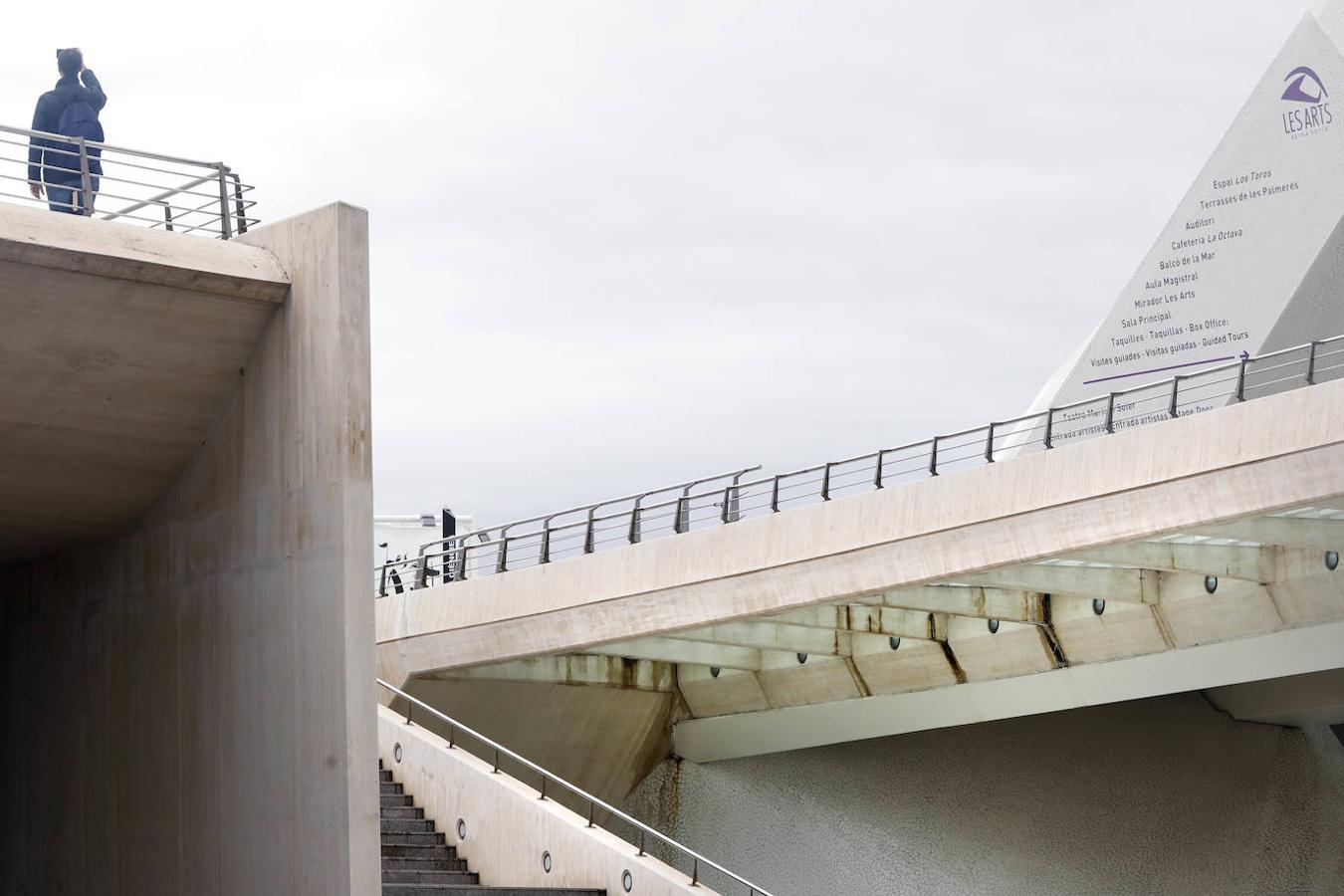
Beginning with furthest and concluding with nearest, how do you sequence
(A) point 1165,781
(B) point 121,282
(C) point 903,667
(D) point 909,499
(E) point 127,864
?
Answer: (A) point 1165,781 < (C) point 903,667 < (D) point 909,499 < (E) point 127,864 < (B) point 121,282

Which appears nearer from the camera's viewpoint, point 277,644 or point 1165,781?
point 277,644

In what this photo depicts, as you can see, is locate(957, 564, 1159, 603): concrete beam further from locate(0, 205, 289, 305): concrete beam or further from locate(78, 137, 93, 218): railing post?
locate(78, 137, 93, 218): railing post

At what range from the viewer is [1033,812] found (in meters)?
23.0

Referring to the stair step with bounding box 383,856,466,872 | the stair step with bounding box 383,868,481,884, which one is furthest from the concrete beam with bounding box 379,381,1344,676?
the stair step with bounding box 383,868,481,884

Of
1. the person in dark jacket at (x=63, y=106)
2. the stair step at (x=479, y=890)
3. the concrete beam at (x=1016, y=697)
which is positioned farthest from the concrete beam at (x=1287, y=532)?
the person in dark jacket at (x=63, y=106)

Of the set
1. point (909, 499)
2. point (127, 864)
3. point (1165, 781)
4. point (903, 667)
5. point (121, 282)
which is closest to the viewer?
point (121, 282)

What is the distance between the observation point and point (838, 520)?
17.6 metres

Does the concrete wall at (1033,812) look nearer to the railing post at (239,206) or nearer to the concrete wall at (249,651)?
the concrete wall at (249,651)

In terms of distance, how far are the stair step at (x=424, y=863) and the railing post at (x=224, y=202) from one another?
687 centimetres

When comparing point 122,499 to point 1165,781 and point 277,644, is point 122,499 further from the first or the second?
point 1165,781

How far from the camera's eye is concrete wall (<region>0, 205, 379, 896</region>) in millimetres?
11961

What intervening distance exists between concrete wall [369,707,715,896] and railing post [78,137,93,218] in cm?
747

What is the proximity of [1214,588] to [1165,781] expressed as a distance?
6.38m

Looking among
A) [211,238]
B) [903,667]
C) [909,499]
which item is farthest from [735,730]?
[211,238]
